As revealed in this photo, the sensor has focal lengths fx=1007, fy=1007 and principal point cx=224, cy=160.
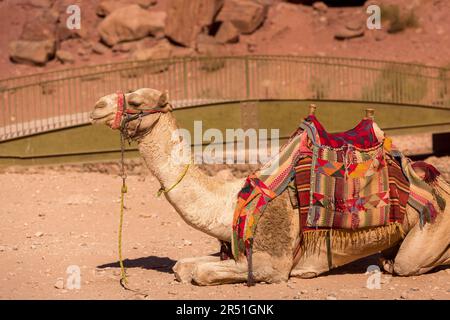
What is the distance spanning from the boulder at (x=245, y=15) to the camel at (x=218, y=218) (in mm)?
24584

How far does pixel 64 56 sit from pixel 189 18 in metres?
4.41

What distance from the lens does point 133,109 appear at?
981 centimetres

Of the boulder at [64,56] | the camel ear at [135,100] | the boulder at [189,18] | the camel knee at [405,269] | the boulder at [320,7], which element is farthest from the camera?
the boulder at [320,7]

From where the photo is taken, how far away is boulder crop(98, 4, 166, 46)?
33781 mm

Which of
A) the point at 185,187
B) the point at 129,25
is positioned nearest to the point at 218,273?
the point at 185,187

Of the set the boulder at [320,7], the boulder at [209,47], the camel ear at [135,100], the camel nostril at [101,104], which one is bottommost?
the camel nostril at [101,104]

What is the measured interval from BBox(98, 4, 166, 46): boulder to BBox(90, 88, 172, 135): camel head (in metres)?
24.2

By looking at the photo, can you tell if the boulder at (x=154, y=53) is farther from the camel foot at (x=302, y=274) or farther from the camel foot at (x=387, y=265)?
the camel foot at (x=302, y=274)

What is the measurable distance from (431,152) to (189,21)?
1389 centimetres

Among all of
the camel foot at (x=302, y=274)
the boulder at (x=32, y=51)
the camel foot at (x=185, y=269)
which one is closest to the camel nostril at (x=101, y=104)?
the camel foot at (x=185, y=269)

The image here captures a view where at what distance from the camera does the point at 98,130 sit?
1967 cm

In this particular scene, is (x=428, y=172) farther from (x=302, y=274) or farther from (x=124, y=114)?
(x=124, y=114)

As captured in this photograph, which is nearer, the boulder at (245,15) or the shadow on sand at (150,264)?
the shadow on sand at (150,264)

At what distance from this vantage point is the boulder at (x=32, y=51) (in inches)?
1305
